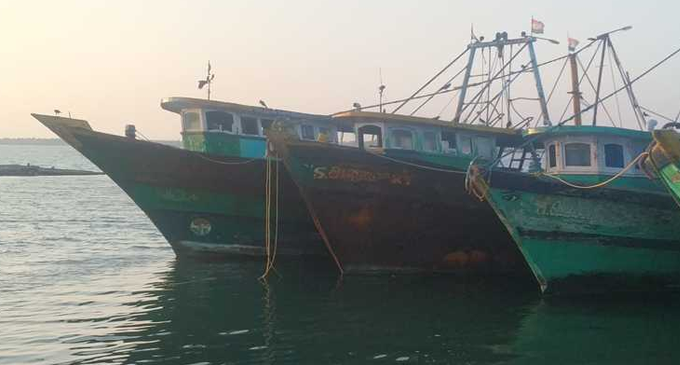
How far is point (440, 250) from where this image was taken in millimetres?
14266

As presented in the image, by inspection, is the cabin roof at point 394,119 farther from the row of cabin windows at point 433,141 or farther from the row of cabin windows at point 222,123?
the row of cabin windows at point 222,123

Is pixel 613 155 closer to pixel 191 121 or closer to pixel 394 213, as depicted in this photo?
pixel 394 213

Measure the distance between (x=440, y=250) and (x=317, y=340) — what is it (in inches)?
206

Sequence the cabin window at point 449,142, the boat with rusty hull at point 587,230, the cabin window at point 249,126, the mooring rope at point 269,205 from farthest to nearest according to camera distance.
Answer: the cabin window at point 249,126 → the cabin window at point 449,142 → the mooring rope at point 269,205 → the boat with rusty hull at point 587,230

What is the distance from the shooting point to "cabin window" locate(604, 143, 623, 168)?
45.2 ft

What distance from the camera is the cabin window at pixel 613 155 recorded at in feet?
45.2

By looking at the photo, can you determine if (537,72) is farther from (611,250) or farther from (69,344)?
(69,344)

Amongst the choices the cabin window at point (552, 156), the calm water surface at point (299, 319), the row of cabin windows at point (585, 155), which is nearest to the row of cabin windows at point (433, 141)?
the cabin window at point (552, 156)

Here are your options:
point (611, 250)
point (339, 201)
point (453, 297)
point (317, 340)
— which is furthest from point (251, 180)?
point (611, 250)

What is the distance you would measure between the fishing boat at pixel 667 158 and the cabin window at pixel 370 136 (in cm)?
669

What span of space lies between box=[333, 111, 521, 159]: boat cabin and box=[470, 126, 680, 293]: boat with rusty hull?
13.0ft

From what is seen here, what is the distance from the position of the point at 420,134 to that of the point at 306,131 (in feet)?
10.8

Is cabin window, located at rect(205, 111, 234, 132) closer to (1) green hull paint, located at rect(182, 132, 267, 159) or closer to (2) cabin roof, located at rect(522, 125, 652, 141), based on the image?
(1) green hull paint, located at rect(182, 132, 267, 159)

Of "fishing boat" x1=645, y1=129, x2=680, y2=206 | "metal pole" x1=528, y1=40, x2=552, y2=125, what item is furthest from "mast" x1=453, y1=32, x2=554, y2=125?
"fishing boat" x1=645, y1=129, x2=680, y2=206
